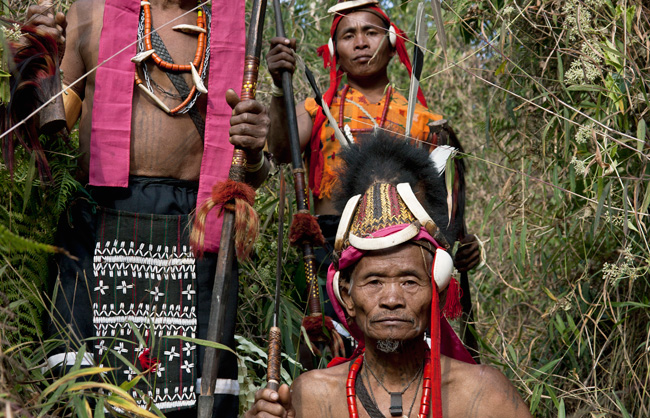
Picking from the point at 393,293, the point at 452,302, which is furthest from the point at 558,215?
the point at 393,293

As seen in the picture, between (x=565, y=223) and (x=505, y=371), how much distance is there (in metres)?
0.92

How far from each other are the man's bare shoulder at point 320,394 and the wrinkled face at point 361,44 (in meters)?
2.21

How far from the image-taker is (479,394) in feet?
10.0

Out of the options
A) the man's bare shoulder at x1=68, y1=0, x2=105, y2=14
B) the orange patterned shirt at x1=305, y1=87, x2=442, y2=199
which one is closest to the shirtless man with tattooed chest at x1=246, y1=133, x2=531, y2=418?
the orange patterned shirt at x1=305, y1=87, x2=442, y2=199

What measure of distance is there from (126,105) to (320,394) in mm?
1546

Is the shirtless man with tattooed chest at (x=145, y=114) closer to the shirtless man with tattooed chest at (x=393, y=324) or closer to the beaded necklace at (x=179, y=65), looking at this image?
the beaded necklace at (x=179, y=65)

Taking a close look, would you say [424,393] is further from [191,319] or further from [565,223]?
[565,223]

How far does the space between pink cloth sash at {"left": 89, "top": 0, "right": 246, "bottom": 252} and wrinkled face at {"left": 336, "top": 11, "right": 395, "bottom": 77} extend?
110 centimetres

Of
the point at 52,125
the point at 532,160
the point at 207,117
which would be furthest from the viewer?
the point at 532,160

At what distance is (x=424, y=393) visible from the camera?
9.80 ft

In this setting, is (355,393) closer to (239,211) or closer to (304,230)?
(239,211)

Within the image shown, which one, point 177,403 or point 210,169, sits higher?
point 210,169

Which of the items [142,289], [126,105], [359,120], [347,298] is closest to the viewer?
[347,298]

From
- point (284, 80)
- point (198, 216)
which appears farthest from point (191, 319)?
point (284, 80)
